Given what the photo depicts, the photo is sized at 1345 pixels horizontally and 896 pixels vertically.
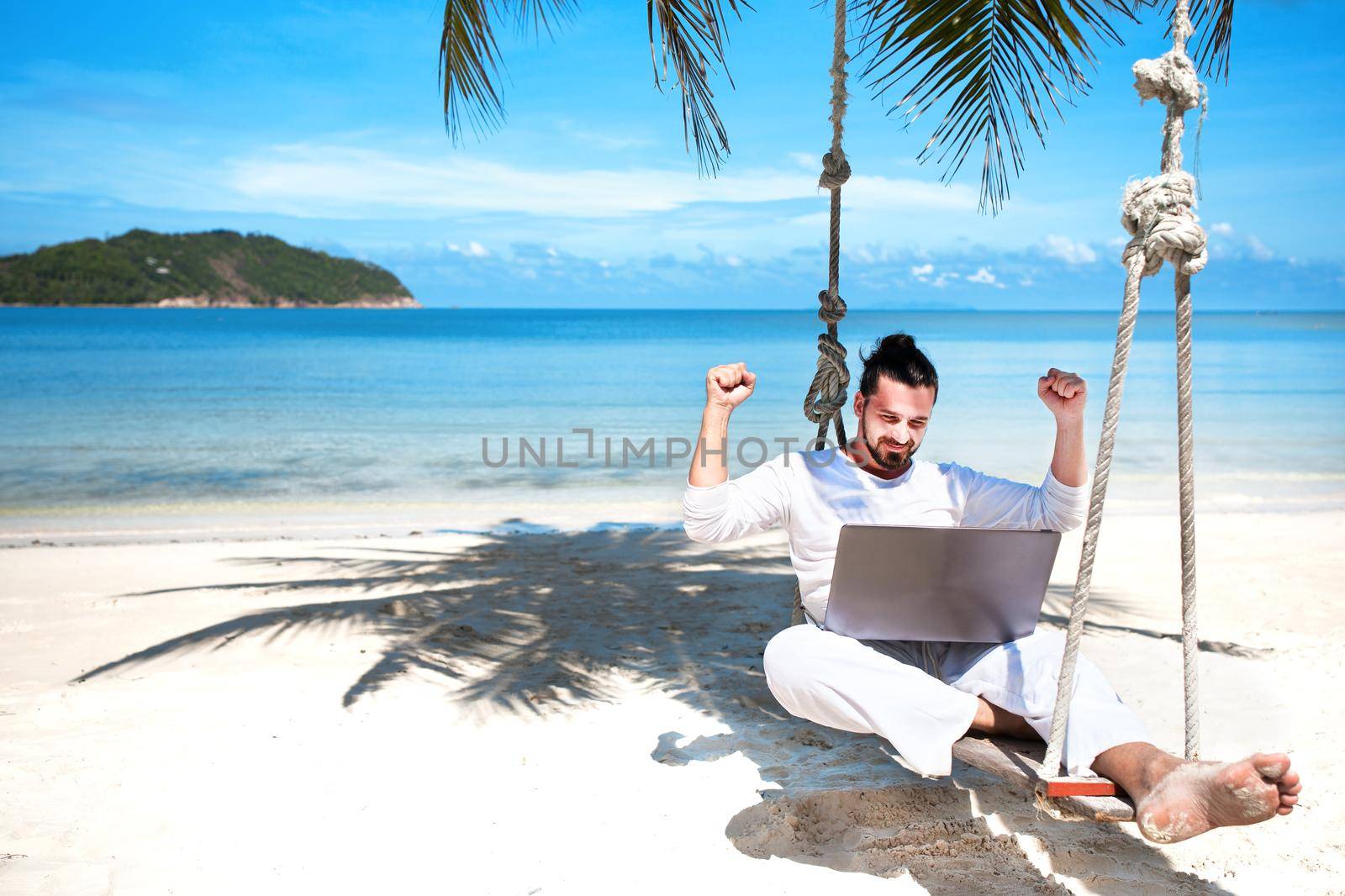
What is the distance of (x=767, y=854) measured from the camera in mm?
2211

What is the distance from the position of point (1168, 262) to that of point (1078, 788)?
1.03 meters

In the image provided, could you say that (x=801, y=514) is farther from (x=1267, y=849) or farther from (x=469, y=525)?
(x=469, y=525)

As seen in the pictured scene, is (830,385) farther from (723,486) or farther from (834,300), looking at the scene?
(723,486)

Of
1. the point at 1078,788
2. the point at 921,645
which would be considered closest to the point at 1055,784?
the point at 1078,788

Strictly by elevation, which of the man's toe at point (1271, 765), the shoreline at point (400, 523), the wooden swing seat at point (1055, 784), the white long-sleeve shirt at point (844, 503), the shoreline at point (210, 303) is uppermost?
the shoreline at point (210, 303)

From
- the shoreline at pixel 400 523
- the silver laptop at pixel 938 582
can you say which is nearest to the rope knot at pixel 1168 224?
the silver laptop at pixel 938 582

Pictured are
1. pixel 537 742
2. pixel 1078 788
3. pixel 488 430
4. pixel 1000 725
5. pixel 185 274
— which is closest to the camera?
pixel 1078 788

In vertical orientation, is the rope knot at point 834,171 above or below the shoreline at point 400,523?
above

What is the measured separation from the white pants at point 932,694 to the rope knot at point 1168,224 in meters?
0.86

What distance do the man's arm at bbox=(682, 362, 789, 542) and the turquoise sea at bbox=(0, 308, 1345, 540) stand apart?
487 centimetres

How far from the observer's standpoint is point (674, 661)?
364 centimetres

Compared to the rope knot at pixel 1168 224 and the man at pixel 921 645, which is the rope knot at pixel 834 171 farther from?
the rope knot at pixel 1168 224

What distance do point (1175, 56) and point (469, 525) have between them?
231 inches

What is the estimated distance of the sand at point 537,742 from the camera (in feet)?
7.11
